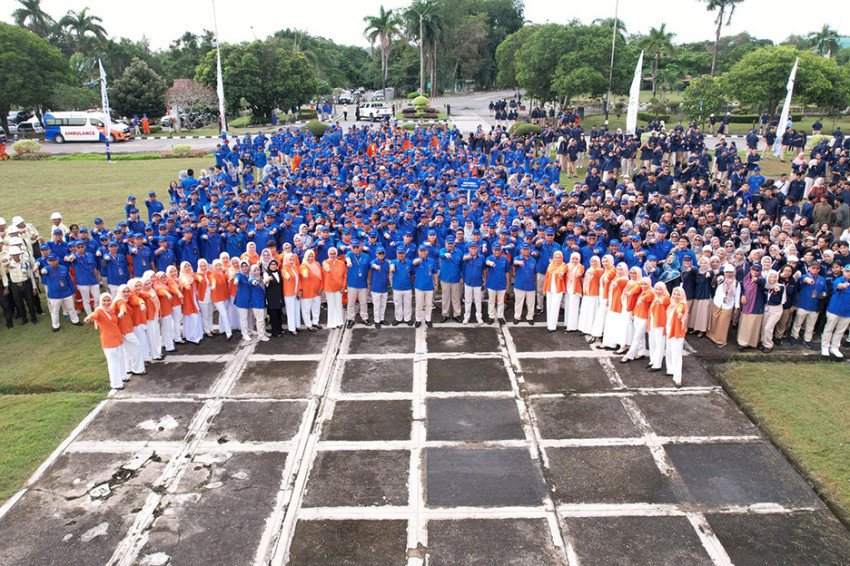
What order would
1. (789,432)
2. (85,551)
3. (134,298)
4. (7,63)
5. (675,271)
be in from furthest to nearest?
(7,63), (675,271), (134,298), (789,432), (85,551)

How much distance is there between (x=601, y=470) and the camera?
6.84 meters

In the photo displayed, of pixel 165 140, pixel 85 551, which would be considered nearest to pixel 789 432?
A: pixel 85 551

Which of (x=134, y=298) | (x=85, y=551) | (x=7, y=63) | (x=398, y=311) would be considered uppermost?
(x=7, y=63)

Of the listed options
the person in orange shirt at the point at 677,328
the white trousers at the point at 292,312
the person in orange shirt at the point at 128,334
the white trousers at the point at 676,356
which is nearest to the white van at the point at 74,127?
the white trousers at the point at 292,312

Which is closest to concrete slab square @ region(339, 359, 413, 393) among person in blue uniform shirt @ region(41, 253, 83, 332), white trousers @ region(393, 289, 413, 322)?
white trousers @ region(393, 289, 413, 322)

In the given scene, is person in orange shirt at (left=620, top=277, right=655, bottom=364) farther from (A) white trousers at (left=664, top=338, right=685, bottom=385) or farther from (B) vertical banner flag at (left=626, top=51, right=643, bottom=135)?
(B) vertical banner flag at (left=626, top=51, right=643, bottom=135)

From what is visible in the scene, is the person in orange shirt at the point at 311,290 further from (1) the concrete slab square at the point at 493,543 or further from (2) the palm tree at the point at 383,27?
(2) the palm tree at the point at 383,27

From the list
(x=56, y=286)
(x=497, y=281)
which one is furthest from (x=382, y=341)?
(x=56, y=286)

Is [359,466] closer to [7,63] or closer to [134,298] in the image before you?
[134,298]

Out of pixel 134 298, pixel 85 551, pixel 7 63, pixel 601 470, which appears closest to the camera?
pixel 85 551

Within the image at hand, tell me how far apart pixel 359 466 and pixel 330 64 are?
70.9 metres

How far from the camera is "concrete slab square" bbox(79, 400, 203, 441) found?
7.56m

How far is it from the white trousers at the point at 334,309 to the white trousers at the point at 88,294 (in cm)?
447

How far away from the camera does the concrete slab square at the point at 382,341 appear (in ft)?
32.3
